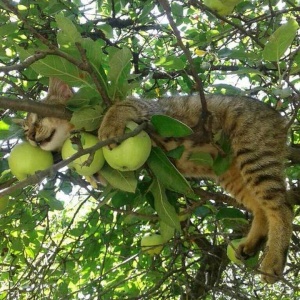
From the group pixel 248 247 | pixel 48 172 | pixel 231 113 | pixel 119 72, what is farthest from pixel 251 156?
pixel 48 172

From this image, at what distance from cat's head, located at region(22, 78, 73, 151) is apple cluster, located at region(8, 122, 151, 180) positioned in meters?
0.12

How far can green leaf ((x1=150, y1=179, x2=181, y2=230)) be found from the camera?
7.88 ft

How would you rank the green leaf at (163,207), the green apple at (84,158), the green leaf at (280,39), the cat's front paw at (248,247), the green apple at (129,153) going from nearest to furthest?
the green apple at (129,153)
the green apple at (84,158)
the green leaf at (280,39)
the green leaf at (163,207)
the cat's front paw at (248,247)

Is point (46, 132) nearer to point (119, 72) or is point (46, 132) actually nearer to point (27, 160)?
point (27, 160)

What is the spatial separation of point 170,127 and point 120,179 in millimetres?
320

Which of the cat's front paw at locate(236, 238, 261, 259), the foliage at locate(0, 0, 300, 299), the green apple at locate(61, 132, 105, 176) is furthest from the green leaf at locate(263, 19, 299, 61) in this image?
the cat's front paw at locate(236, 238, 261, 259)

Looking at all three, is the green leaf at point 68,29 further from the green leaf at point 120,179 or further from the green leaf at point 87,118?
the green leaf at point 120,179

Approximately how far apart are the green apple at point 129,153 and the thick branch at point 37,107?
322 millimetres

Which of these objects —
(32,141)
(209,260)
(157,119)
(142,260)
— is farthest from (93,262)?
(157,119)

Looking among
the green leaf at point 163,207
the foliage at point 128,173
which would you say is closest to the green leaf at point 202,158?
the foliage at point 128,173

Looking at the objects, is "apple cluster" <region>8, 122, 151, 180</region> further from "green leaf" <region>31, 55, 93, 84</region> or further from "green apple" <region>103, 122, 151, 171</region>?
"green leaf" <region>31, 55, 93, 84</region>

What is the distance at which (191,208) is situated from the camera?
112 inches

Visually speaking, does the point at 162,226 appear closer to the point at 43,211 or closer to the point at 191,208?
the point at 191,208

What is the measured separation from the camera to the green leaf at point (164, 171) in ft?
7.29
